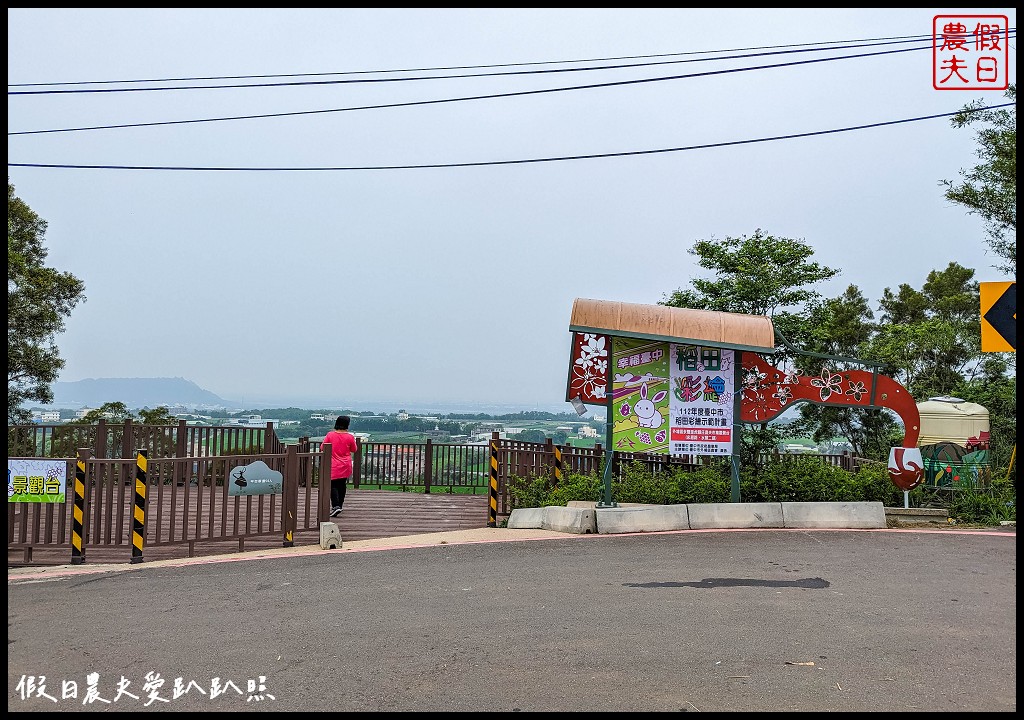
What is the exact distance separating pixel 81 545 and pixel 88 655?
14.5 ft

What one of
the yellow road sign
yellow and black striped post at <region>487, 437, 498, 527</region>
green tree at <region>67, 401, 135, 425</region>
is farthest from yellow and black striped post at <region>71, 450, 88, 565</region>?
green tree at <region>67, 401, 135, 425</region>

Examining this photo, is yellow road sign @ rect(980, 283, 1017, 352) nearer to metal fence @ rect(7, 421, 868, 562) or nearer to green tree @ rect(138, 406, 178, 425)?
metal fence @ rect(7, 421, 868, 562)

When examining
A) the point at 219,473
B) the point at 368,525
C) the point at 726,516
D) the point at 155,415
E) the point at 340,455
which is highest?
the point at 155,415

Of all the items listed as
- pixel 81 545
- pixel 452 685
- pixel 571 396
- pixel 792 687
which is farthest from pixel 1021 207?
pixel 81 545

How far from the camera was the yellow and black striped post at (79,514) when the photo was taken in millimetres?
9695

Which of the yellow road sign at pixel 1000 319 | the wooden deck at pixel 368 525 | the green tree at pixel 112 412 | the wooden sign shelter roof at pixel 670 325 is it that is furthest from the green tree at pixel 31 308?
the yellow road sign at pixel 1000 319

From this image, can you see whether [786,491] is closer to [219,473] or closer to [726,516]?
[726,516]

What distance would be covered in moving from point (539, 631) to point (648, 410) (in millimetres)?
5832

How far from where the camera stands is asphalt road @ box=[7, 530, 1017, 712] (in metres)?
5.00

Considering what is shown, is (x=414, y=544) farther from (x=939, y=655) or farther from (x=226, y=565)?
(x=939, y=655)

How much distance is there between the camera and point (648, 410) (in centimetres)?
1168

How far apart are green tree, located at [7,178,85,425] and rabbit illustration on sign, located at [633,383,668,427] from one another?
14633 millimetres

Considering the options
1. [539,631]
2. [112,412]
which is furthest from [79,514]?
[112,412]

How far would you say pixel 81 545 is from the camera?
9.78 meters
